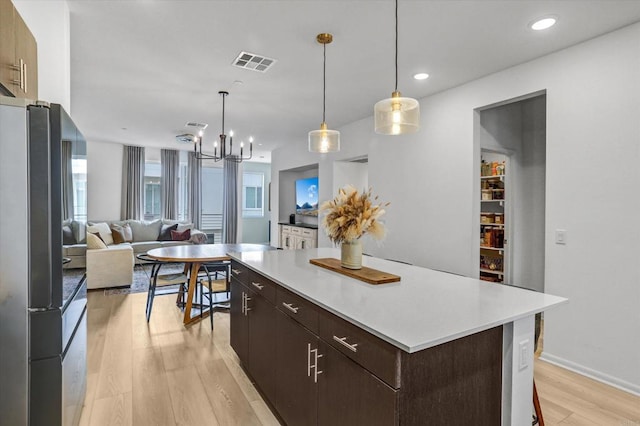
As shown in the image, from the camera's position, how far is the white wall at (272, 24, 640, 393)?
2463 mm

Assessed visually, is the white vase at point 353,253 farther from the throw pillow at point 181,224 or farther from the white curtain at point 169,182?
the white curtain at point 169,182

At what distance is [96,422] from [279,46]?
2.97 m

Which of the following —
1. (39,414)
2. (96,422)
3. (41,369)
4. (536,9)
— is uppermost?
(536,9)

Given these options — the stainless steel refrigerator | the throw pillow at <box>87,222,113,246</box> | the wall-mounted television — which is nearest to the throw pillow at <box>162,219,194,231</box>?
the throw pillow at <box>87,222,113,246</box>

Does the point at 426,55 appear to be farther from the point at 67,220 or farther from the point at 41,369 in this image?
the point at 41,369

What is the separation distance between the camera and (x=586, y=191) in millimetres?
2691

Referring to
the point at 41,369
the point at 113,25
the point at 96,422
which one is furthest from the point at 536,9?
the point at 96,422

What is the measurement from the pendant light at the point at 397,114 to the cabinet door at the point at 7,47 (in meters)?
1.89

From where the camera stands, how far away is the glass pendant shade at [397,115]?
2133mm

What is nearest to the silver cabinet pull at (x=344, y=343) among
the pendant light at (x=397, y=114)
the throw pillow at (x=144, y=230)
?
the pendant light at (x=397, y=114)

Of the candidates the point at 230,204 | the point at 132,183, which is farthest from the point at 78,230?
the point at 230,204

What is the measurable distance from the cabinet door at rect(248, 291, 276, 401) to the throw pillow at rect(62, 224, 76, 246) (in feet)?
3.57

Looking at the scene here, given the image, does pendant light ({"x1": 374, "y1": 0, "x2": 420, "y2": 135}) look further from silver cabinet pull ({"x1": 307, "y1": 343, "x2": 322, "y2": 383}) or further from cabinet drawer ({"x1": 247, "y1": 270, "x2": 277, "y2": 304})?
silver cabinet pull ({"x1": 307, "y1": 343, "x2": 322, "y2": 383})

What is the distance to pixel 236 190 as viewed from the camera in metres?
9.40
